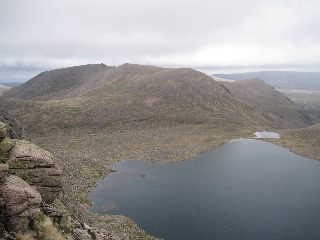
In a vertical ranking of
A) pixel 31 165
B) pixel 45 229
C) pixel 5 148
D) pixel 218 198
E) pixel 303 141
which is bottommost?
pixel 303 141

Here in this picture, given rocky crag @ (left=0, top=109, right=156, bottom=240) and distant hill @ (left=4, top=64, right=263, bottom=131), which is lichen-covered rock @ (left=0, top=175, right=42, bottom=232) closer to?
rocky crag @ (left=0, top=109, right=156, bottom=240)

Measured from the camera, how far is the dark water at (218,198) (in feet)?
133

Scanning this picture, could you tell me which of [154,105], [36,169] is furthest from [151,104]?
[36,169]

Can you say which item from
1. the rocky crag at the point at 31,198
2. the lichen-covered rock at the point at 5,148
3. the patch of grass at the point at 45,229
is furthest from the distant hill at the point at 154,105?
the patch of grass at the point at 45,229

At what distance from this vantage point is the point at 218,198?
5116 cm

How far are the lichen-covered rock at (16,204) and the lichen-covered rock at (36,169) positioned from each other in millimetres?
2027

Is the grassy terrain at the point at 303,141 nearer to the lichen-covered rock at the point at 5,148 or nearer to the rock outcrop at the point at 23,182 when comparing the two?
the rock outcrop at the point at 23,182

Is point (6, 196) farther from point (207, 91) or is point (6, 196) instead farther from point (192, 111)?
point (207, 91)

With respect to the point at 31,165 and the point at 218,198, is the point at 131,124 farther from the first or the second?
the point at 31,165

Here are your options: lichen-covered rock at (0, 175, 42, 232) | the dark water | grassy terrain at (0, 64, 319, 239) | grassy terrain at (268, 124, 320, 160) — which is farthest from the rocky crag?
grassy terrain at (268, 124, 320, 160)

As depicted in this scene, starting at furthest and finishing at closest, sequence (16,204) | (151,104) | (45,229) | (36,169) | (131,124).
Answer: (151,104) → (131,124) → (36,169) → (45,229) → (16,204)

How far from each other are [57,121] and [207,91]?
10199 centimetres

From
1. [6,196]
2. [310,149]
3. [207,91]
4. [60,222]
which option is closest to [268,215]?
[60,222]

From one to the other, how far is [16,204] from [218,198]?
137 ft
